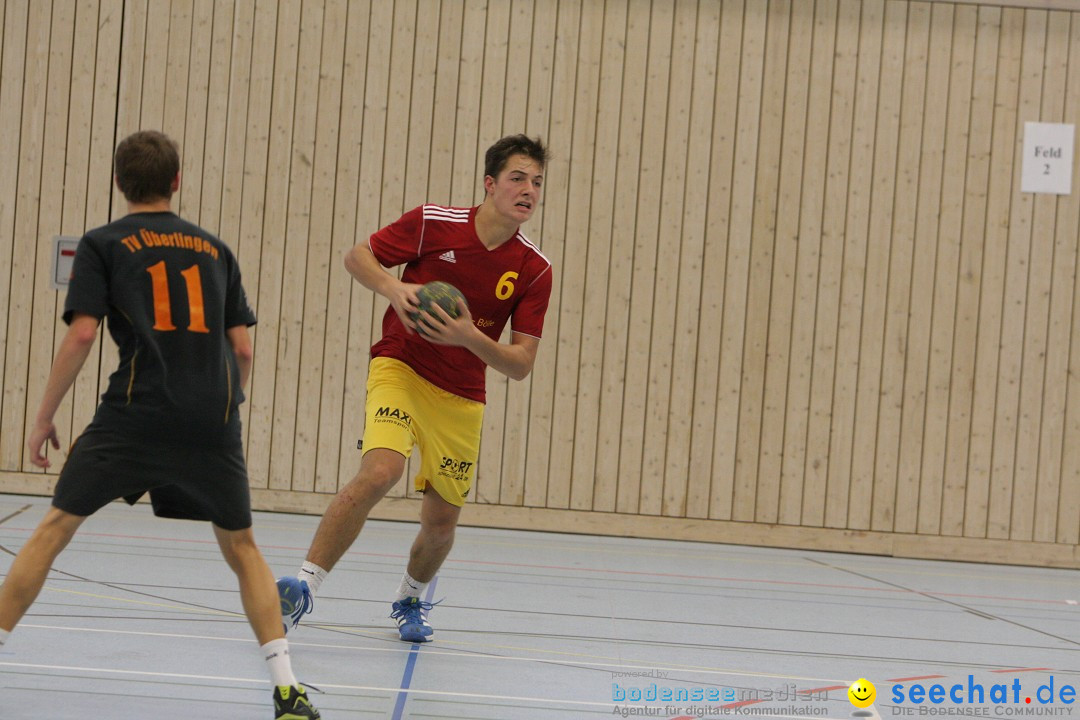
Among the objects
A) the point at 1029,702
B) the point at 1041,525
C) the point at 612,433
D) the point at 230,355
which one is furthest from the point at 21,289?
the point at 1041,525

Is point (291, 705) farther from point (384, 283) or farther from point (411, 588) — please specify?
point (384, 283)

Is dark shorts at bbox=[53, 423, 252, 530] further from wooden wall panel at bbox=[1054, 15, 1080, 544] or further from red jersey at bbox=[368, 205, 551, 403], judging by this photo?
wooden wall panel at bbox=[1054, 15, 1080, 544]

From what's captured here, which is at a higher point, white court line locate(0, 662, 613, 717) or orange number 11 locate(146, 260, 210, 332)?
orange number 11 locate(146, 260, 210, 332)

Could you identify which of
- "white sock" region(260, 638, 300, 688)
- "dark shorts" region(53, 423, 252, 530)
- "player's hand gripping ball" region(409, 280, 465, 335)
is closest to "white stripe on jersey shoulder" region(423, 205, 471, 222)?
"player's hand gripping ball" region(409, 280, 465, 335)

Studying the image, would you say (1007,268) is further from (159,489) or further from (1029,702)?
(159,489)

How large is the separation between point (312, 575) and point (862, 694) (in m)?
1.93

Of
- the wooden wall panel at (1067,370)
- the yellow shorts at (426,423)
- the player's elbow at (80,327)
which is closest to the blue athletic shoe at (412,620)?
the yellow shorts at (426,423)

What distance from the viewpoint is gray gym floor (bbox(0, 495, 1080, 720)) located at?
10.8 feet

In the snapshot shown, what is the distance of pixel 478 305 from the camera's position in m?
4.10

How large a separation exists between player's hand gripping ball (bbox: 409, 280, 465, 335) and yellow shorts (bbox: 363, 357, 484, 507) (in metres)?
0.41

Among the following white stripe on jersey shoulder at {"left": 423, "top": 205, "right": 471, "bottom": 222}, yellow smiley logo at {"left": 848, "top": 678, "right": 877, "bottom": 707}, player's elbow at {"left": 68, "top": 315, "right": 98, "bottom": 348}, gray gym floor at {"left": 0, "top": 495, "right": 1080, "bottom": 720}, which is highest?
white stripe on jersey shoulder at {"left": 423, "top": 205, "right": 471, "bottom": 222}

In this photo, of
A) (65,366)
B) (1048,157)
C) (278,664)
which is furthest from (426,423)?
(1048,157)

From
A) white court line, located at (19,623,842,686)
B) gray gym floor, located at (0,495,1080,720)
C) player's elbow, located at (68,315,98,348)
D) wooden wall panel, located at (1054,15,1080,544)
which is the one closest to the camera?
player's elbow, located at (68,315,98,348)

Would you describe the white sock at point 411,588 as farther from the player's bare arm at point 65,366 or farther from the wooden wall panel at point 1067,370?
the wooden wall panel at point 1067,370
